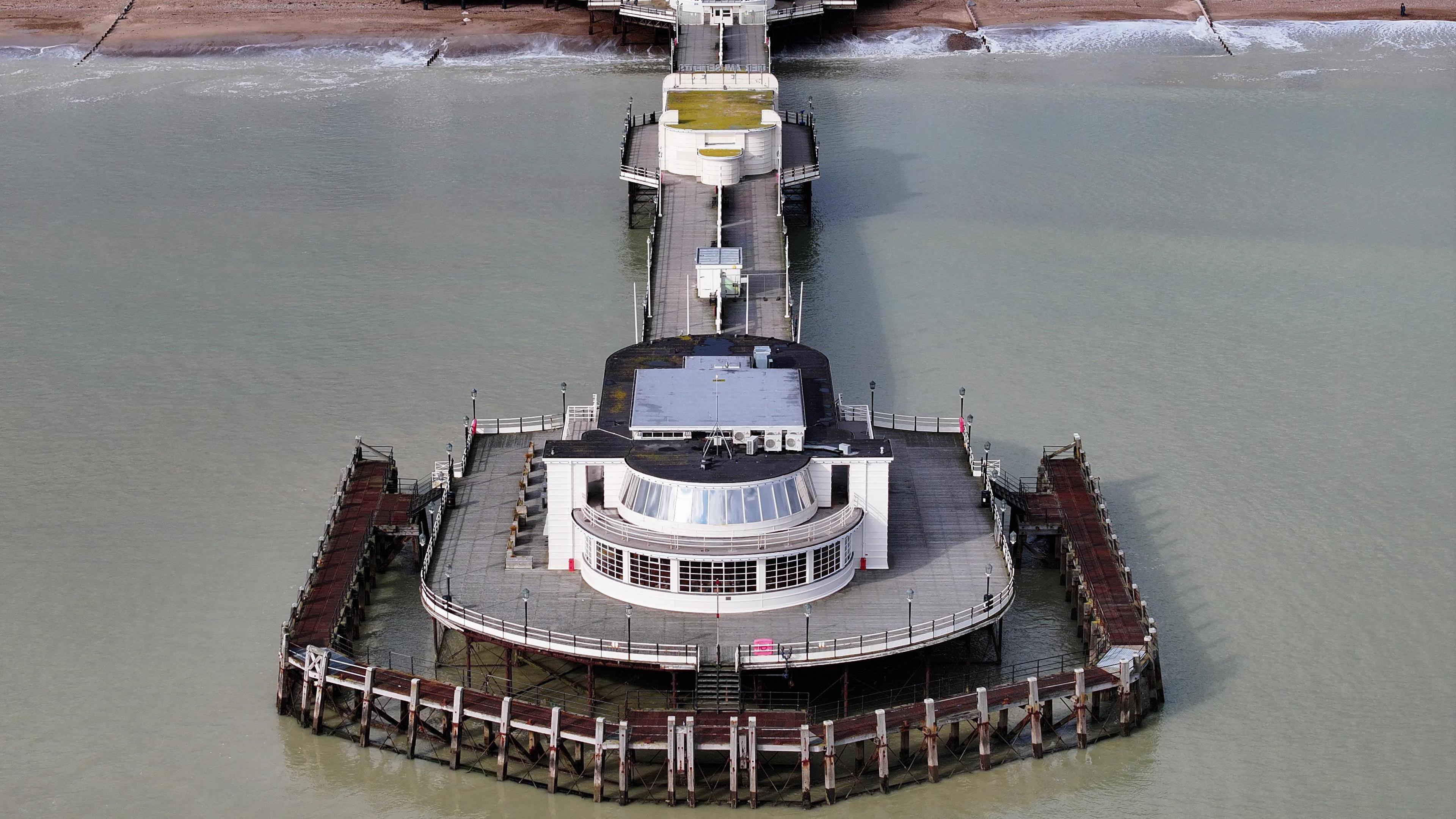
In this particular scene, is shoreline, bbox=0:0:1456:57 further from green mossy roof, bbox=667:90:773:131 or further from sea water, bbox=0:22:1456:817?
green mossy roof, bbox=667:90:773:131

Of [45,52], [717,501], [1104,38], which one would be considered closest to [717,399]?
[717,501]

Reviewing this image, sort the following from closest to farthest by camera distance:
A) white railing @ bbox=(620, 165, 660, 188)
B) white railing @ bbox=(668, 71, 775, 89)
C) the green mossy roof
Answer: white railing @ bbox=(620, 165, 660, 188) → the green mossy roof → white railing @ bbox=(668, 71, 775, 89)

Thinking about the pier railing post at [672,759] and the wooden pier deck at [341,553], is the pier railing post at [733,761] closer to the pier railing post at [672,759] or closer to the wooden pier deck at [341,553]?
the pier railing post at [672,759]

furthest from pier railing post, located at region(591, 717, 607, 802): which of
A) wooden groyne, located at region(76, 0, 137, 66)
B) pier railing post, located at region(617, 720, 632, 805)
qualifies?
wooden groyne, located at region(76, 0, 137, 66)

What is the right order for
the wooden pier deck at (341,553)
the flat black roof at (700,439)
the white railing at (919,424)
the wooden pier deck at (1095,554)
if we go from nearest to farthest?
1. the flat black roof at (700,439)
2. the wooden pier deck at (341,553)
3. the wooden pier deck at (1095,554)
4. the white railing at (919,424)

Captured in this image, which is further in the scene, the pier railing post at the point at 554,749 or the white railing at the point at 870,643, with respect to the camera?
the white railing at the point at 870,643

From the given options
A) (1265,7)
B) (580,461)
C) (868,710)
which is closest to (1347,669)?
(868,710)

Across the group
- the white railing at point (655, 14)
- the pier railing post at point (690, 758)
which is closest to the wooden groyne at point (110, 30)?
the white railing at point (655, 14)
